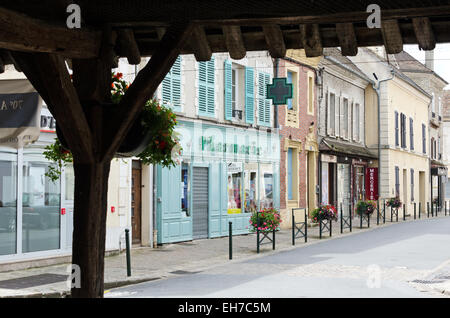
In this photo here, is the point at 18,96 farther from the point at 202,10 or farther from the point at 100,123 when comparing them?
the point at 202,10

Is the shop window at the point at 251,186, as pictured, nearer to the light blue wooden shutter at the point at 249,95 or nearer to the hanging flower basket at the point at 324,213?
the light blue wooden shutter at the point at 249,95

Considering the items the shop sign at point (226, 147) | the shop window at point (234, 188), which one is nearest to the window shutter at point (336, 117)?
the shop sign at point (226, 147)

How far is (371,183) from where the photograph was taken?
34.1 meters

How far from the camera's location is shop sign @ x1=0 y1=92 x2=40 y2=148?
10.8 metres

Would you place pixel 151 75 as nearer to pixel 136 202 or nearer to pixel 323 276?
pixel 323 276

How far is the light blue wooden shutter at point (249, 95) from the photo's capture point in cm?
2191

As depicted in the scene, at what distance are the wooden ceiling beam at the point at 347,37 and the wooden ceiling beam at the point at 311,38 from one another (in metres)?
0.22

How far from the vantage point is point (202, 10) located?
582 centimetres

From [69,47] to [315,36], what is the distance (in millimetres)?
2357

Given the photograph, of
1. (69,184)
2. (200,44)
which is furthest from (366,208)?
(200,44)

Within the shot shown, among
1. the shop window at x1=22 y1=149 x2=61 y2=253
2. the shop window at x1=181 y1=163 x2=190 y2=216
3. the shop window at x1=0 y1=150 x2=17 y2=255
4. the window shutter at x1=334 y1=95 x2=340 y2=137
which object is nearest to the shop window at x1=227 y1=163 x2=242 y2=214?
the shop window at x1=181 y1=163 x2=190 y2=216

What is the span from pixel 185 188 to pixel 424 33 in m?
13.3

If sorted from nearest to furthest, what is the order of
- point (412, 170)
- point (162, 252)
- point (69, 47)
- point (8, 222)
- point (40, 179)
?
point (69, 47)
point (8, 222)
point (40, 179)
point (162, 252)
point (412, 170)
